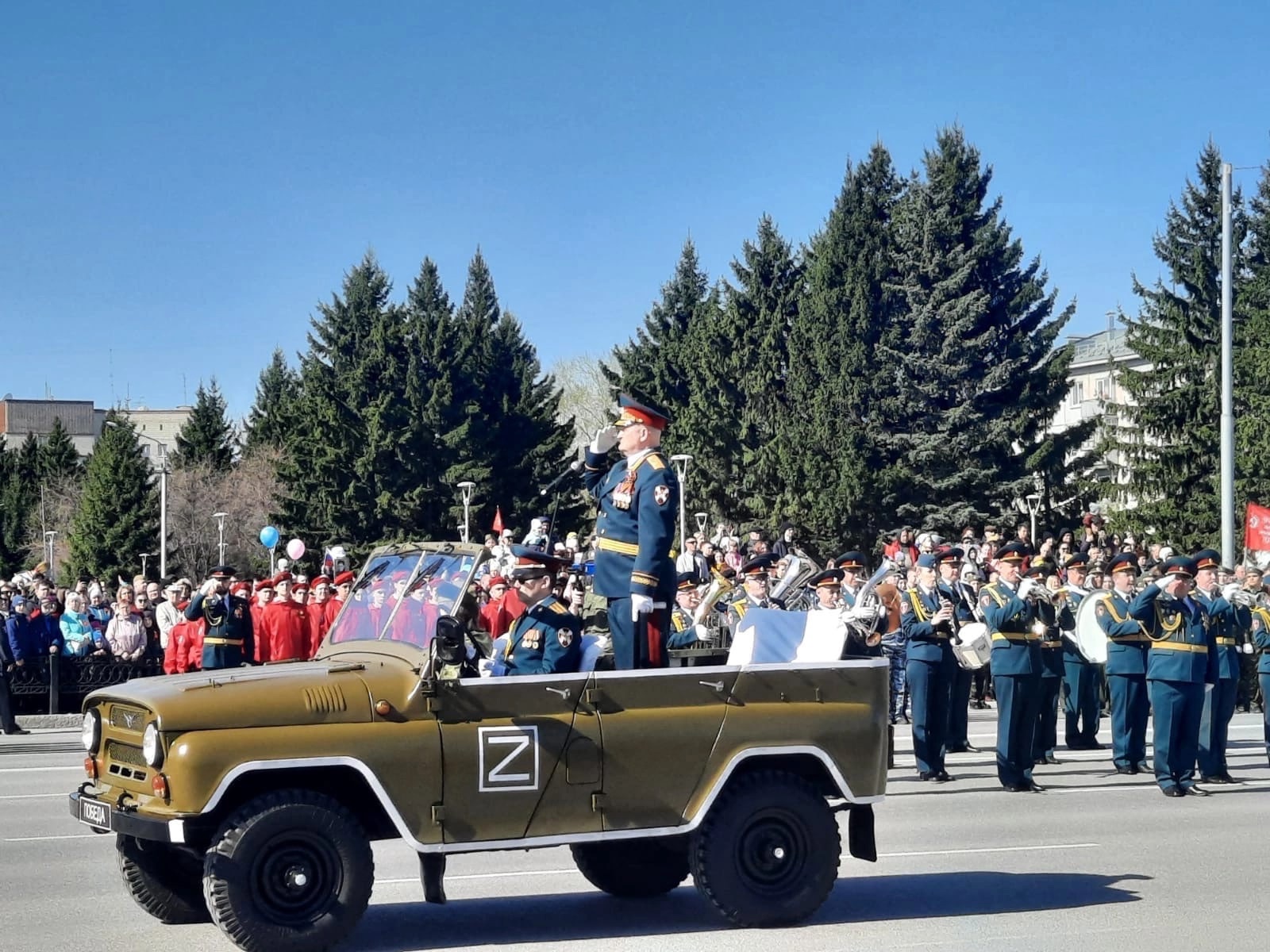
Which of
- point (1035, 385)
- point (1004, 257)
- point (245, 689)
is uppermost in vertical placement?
point (1004, 257)

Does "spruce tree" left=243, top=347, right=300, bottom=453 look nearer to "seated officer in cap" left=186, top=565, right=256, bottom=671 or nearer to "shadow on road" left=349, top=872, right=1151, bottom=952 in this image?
"seated officer in cap" left=186, top=565, right=256, bottom=671

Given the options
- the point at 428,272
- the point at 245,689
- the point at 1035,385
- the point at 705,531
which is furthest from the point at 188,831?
the point at 428,272

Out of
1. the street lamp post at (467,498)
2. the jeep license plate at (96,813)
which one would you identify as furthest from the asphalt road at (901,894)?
the street lamp post at (467,498)

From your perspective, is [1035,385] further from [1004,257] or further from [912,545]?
[912,545]

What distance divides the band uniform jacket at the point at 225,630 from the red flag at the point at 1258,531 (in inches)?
763

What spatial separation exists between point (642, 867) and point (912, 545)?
23.2m

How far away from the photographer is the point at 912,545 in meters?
31.5

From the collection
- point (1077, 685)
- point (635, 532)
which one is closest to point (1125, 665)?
point (1077, 685)

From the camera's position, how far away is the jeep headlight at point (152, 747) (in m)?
7.09

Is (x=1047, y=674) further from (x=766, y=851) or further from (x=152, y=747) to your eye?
(x=152, y=747)

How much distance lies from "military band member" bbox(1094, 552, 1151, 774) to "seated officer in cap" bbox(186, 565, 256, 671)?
931 cm

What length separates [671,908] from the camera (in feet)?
28.8

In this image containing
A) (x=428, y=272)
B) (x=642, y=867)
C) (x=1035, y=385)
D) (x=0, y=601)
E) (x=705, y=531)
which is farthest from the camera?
(x=428, y=272)

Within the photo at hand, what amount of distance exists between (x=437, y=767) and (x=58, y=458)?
87.6 metres
